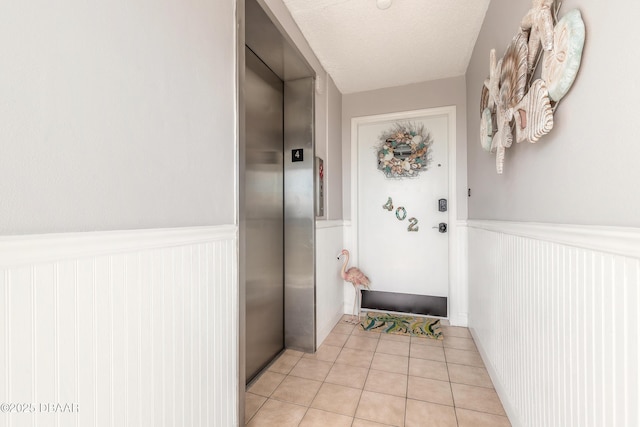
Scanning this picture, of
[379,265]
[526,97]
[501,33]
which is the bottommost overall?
[379,265]

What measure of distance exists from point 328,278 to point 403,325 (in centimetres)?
84

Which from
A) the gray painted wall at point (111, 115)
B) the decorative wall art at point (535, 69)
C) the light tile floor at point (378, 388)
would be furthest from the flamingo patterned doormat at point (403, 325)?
the gray painted wall at point (111, 115)

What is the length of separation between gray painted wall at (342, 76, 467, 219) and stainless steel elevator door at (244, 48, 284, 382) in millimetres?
998

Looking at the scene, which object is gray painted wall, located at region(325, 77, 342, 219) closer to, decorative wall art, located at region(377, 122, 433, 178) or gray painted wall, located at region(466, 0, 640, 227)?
decorative wall art, located at region(377, 122, 433, 178)

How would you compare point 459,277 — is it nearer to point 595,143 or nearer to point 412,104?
point 412,104

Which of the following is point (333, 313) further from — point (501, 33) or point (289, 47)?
point (501, 33)

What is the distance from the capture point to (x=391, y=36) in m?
2.20

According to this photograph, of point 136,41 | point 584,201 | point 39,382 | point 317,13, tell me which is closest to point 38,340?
point 39,382

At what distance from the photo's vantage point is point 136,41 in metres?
0.88

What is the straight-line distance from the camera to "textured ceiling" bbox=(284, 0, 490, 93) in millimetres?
1915

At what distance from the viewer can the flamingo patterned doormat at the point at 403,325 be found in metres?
2.58

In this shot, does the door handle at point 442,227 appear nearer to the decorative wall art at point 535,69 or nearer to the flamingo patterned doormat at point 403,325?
the flamingo patterned doormat at point 403,325

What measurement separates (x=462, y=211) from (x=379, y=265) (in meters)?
0.98

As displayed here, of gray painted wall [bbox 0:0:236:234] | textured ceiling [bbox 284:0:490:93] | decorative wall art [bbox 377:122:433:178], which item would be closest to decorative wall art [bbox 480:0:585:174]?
textured ceiling [bbox 284:0:490:93]
